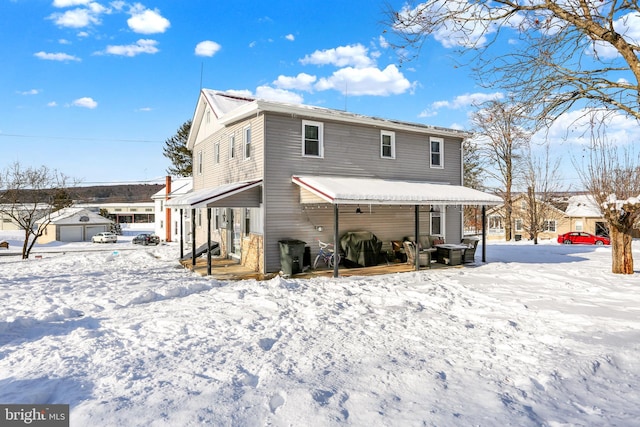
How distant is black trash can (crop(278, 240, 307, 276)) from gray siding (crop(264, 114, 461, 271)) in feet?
1.70

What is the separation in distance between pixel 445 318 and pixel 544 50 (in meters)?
5.66

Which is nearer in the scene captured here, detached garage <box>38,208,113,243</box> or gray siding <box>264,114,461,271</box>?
gray siding <box>264,114,461,271</box>

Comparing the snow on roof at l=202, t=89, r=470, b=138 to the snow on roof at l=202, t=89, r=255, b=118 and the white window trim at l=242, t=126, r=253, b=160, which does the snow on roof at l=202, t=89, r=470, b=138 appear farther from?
the white window trim at l=242, t=126, r=253, b=160

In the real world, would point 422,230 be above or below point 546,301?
above

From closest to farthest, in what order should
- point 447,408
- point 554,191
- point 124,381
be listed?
1. point 447,408
2. point 124,381
3. point 554,191

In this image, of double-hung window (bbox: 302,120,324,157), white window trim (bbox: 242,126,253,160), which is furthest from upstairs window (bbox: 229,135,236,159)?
double-hung window (bbox: 302,120,324,157)

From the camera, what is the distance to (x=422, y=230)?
1598 cm

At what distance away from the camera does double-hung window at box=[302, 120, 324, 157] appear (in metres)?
13.1

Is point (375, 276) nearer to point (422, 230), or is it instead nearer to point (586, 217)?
point (422, 230)

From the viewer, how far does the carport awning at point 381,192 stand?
11281 mm

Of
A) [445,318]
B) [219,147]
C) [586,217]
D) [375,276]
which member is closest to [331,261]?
[375,276]

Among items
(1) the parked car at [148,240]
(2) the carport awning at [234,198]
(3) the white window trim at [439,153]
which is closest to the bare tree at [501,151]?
(3) the white window trim at [439,153]

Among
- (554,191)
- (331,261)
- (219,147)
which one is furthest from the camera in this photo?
(554,191)

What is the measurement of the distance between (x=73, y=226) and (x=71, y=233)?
0.96m
